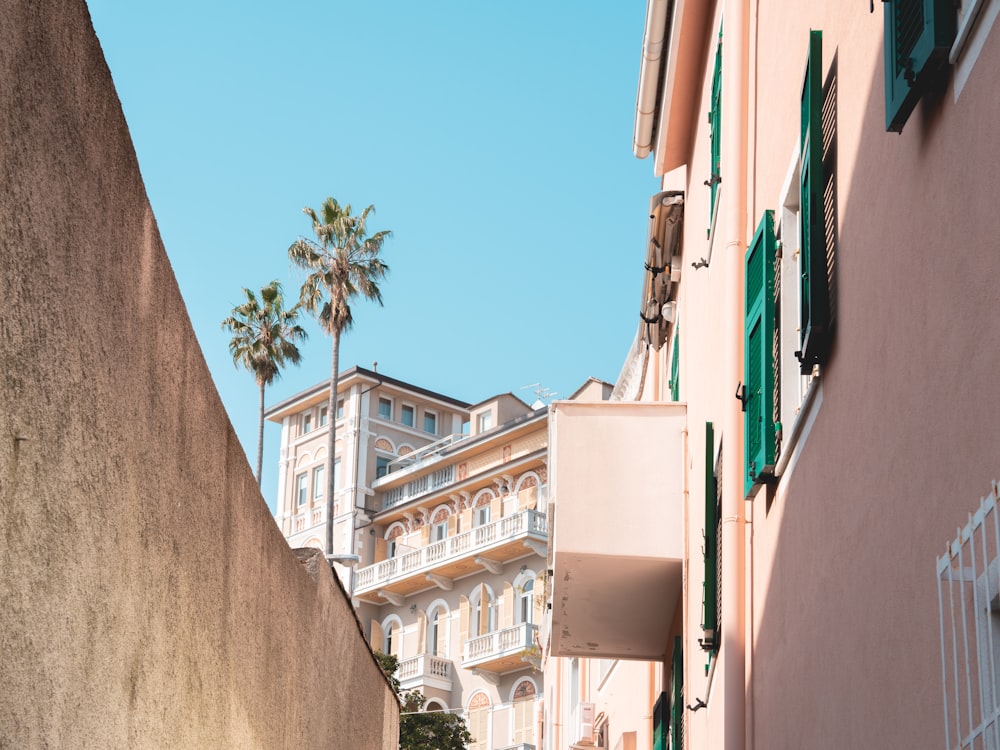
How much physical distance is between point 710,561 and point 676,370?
4.70 m

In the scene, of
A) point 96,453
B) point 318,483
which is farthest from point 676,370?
point 318,483

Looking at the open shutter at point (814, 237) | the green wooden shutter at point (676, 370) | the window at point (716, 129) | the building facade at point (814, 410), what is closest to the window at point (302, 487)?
the green wooden shutter at point (676, 370)

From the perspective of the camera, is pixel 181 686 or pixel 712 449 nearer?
pixel 181 686

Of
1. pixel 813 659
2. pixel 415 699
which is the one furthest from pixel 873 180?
pixel 415 699

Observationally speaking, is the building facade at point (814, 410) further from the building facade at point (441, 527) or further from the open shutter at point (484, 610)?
the open shutter at point (484, 610)

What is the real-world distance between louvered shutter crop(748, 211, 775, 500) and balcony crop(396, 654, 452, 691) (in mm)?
47043

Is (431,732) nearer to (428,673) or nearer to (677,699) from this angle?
(428,673)

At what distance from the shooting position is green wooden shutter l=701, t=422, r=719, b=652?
8.65 meters

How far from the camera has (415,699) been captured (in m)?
49.6

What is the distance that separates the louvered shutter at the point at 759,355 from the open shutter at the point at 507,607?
150ft

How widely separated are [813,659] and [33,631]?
131 inches

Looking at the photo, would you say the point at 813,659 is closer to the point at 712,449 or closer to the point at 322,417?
the point at 712,449

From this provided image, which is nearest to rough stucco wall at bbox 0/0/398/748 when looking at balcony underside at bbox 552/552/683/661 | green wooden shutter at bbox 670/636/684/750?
balcony underside at bbox 552/552/683/661

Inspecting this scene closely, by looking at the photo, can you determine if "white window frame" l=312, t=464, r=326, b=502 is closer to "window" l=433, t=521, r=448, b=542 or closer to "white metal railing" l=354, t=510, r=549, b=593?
"white metal railing" l=354, t=510, r=549, b=593
